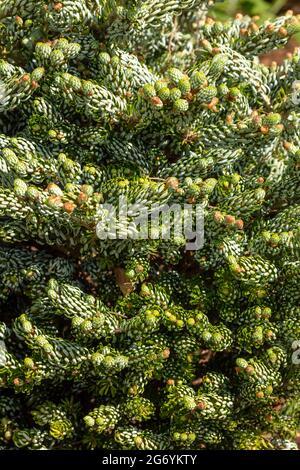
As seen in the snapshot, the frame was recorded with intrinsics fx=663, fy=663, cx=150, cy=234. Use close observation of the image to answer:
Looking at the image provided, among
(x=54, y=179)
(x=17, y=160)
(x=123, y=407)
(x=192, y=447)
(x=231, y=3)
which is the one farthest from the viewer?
(x=231, y=3)

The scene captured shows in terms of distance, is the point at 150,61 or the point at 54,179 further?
the point at 150,61

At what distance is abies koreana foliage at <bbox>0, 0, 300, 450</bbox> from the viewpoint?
6.39ft

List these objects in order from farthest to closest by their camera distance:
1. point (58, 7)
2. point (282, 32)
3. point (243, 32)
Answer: point (243, 32)
point (282, 32)
point (58, 7)

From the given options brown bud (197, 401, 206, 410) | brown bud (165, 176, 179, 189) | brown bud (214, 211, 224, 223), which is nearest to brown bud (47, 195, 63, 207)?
brown bud (165, 176, 179, 189)

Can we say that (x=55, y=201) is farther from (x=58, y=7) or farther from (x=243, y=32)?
(x=243, y=32)

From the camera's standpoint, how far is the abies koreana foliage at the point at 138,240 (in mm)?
1947

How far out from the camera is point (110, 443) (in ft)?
7.25

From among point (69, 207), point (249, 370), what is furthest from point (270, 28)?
point (249, 370)

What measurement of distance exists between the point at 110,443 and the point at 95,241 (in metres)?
0.69

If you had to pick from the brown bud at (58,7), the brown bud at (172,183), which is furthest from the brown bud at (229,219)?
the brown bud at (58,7)

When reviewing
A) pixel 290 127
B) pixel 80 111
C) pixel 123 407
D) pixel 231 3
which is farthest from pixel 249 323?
pixel 231 3

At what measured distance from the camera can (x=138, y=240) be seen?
Result: 203 cm

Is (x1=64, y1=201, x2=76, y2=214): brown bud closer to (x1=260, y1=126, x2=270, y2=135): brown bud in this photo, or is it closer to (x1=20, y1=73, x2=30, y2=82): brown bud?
(x1=20, y1=73, x2=30, y2=82): brown bud

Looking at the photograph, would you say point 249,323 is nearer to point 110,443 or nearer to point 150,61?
point 110,443
